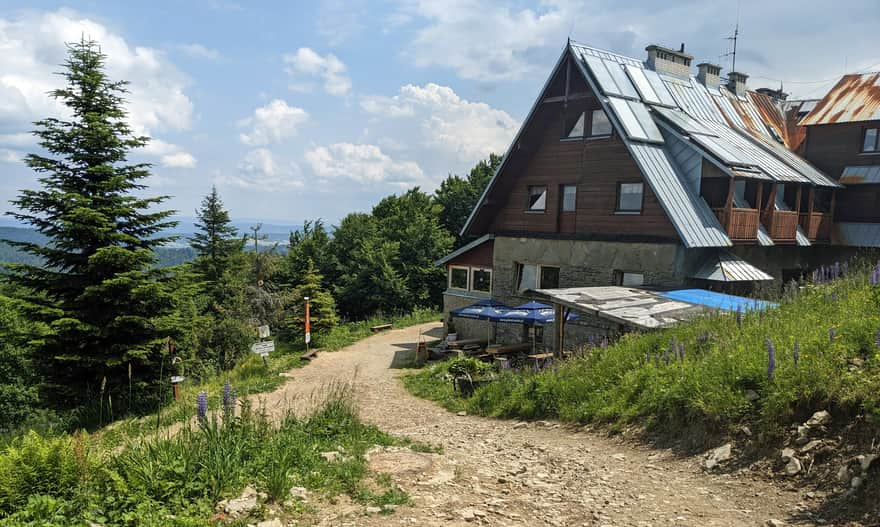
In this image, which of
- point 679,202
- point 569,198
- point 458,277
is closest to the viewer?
point 679,202

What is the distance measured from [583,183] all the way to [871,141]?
1271cm

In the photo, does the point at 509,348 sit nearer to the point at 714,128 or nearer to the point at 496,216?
the point at 496,216

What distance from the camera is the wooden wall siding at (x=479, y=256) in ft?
88.1

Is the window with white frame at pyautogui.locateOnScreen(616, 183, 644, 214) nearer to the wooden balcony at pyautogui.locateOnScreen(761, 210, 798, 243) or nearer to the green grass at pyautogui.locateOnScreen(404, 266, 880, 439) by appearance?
the wooden balcony at pyautogui.locateOnScreen(761, 210, 798, 243)

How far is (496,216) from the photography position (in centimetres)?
2516

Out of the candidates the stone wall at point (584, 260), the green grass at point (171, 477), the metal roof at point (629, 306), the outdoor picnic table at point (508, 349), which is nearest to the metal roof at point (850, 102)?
the stone wall at point (584, 260)

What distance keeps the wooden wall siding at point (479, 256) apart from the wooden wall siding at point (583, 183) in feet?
8.47

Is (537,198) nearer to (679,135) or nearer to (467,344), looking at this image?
(679,135)

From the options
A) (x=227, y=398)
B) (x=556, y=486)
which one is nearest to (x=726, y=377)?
(x=556, y=486)

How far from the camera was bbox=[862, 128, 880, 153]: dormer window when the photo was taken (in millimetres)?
23547

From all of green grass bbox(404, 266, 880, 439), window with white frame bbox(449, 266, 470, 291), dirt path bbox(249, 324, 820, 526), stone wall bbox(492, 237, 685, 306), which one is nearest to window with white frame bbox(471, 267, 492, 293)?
window with white frame bbox(449, 266, 470, 291)

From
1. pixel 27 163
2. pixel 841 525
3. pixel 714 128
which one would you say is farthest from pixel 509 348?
pixel 27 163

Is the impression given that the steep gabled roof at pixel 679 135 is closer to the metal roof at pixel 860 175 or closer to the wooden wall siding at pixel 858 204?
the metal roof at pixel 860 175

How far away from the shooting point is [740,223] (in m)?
19.6
